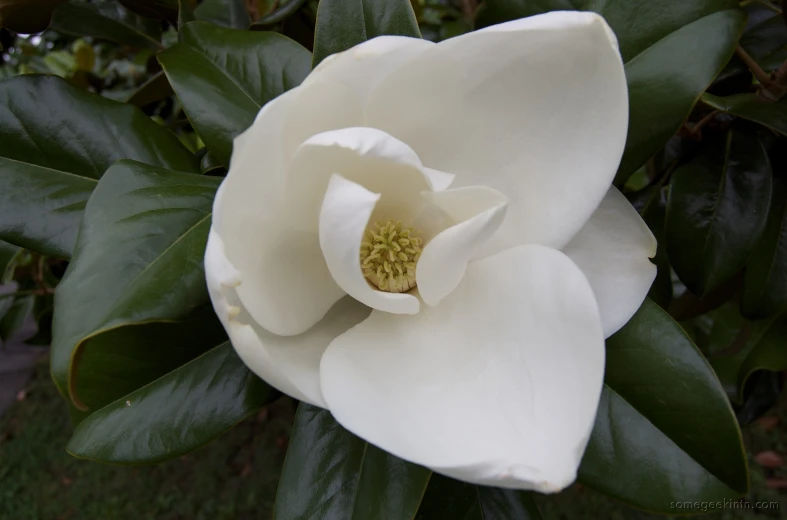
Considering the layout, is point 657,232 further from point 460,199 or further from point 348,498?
point 348,498

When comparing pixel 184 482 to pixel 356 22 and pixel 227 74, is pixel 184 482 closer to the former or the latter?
pixel 227 74

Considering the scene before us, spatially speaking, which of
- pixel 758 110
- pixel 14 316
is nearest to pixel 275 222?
pixel 758 110

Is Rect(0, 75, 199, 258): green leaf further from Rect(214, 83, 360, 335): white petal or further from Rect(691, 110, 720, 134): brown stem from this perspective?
Rect(691, 110, 720, 134): brown stem

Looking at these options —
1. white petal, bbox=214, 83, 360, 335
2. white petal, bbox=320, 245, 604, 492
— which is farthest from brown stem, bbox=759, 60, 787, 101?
white petal, bbox=214, 83, 360, 335

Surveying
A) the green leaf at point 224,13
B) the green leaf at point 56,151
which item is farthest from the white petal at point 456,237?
the green leaf at point 224,13

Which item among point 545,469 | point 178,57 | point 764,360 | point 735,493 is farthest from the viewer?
point 764,360

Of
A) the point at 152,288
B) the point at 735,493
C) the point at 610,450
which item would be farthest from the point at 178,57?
the point at 735,493
